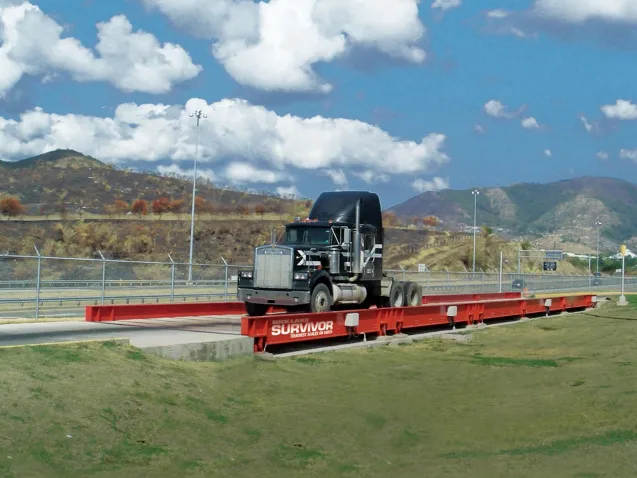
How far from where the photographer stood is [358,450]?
9711 mm

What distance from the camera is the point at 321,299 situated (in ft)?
69.8

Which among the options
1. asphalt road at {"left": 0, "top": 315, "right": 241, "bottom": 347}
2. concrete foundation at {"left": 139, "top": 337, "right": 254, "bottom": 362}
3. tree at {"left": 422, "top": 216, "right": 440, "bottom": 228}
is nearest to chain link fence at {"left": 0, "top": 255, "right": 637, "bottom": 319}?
asphalt road at {"left": 0, "top": 315, "right": 241, "bottom": 347}

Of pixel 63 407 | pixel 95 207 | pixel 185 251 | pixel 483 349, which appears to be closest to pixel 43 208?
pixel 95 207

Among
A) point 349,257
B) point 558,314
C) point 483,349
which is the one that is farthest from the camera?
point 558,314

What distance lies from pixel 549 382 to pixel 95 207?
98.7m

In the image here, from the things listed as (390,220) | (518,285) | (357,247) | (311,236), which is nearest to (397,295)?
(357,247)

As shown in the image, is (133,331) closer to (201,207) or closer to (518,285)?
(518,285)

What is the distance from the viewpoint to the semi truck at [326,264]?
21.2m

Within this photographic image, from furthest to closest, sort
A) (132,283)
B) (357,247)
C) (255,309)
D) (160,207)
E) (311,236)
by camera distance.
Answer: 1. (160,207)
2. (132,283)
3. (255,309)
4. (357,247)
5. (311,236)

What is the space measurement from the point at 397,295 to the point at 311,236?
14.8ft

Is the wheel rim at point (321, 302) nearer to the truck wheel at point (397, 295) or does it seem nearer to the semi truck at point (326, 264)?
the semi truck at point (326, 264)

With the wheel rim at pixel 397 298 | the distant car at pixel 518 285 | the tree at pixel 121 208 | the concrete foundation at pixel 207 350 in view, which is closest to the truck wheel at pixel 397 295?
the wheel rim at pixel 397 298

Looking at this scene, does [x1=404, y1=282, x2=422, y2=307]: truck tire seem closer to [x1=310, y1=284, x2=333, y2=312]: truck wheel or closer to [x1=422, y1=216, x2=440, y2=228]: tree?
[x1=310, y1=284, x2=333, y2=312]: truck wheel

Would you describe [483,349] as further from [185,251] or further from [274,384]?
[185,251]
